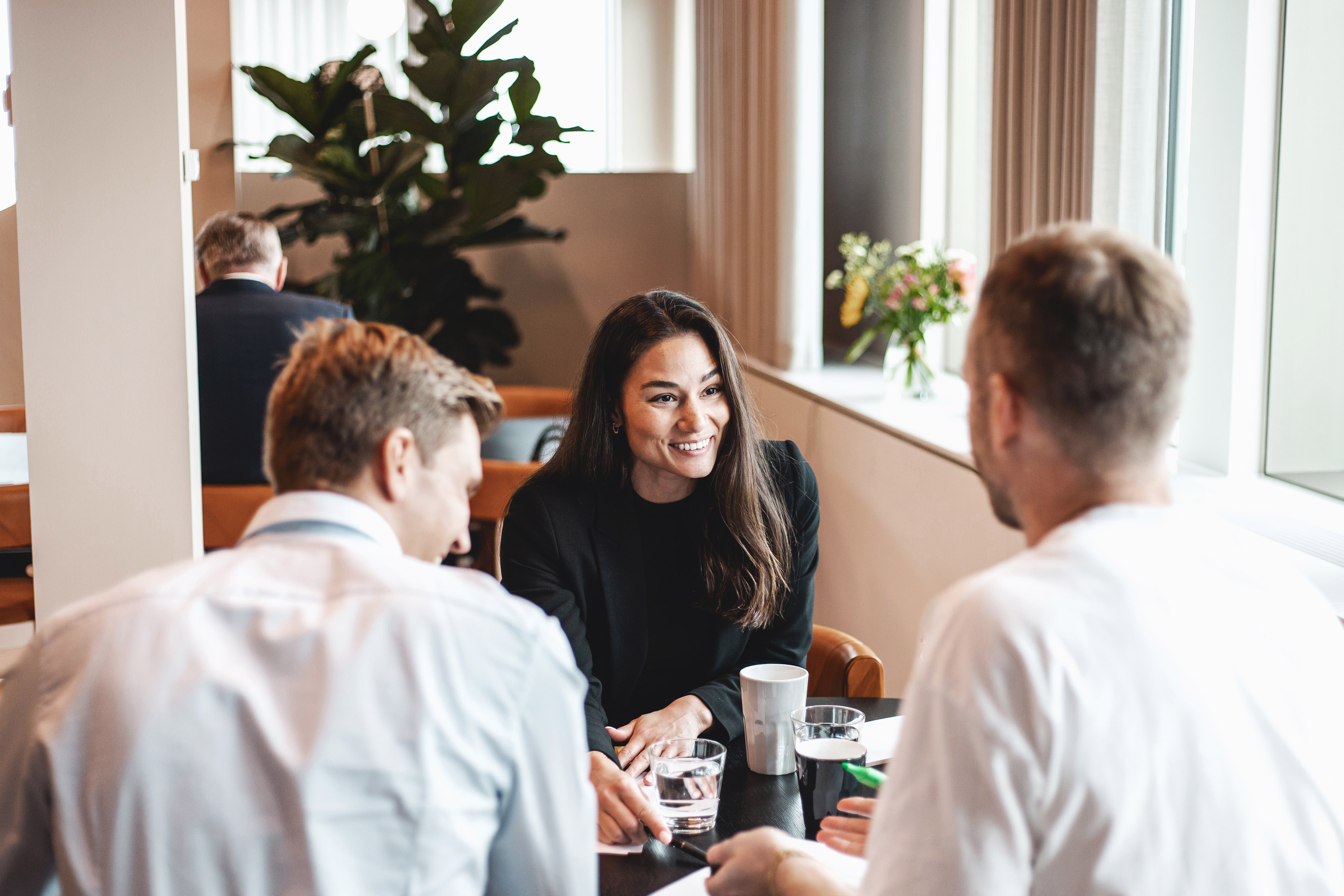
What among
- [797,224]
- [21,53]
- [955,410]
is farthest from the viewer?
[797,224]

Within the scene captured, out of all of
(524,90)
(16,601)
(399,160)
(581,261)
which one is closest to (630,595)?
(16,601)

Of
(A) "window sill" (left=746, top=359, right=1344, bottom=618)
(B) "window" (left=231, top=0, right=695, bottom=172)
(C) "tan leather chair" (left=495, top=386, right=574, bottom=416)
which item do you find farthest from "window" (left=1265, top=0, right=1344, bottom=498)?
(B) "window" (left=231, top=0, right=695, bottom=172)

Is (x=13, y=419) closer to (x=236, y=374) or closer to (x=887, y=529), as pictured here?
(x=236, y=374)

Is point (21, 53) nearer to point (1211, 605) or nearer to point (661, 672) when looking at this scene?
point (661, 672)

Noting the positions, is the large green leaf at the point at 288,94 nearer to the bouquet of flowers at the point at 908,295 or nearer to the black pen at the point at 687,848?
the bouquet of flowers at the point at 908,295

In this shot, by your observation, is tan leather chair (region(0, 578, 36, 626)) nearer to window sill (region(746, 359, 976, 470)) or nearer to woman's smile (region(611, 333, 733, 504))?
woman's smile (region(611, 333, 733, 504))

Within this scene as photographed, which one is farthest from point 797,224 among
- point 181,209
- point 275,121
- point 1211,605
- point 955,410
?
point 275,121

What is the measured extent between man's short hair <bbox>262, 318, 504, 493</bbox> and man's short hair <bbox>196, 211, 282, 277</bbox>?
8.57 feet

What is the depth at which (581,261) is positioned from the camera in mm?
5422

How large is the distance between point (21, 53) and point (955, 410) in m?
2.40

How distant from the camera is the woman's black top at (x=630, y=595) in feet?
5.84

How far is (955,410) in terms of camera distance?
3.28 metres

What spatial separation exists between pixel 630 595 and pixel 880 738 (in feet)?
1.57

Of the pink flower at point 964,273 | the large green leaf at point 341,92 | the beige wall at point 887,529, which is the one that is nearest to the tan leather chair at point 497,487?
the beige wall at point 887,529
